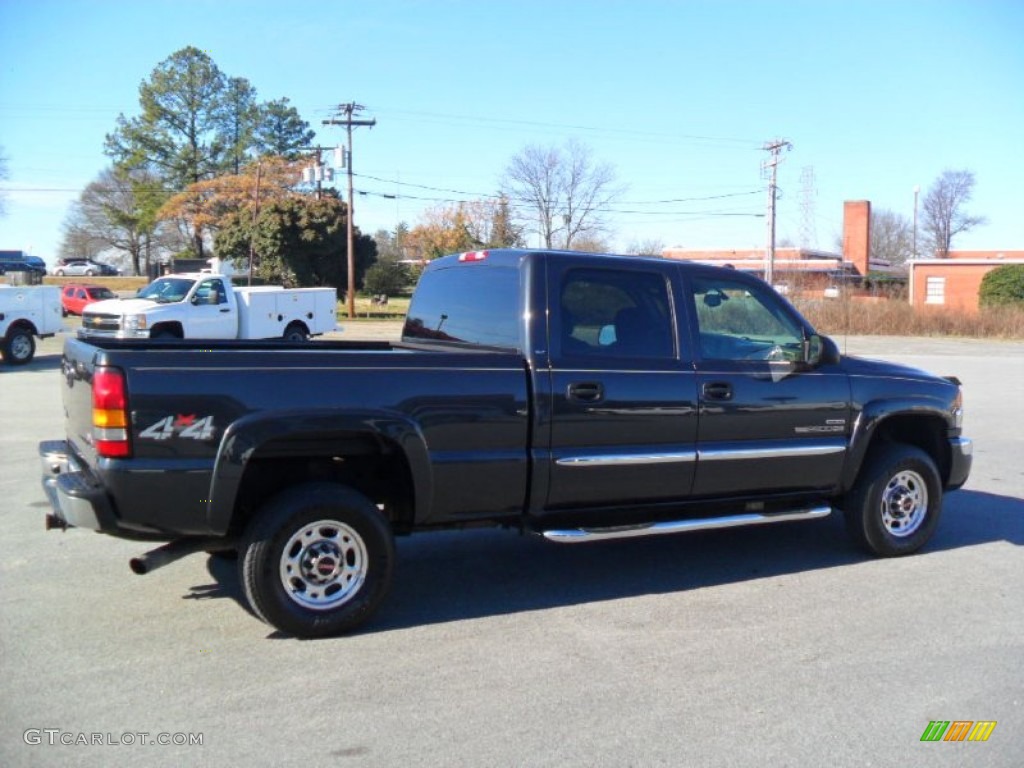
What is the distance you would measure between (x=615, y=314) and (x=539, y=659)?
213 centimetres

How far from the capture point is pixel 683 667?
4586 millimetres

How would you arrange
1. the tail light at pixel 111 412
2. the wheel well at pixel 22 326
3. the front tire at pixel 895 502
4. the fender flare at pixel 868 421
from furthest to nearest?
the wheel well at pixel 22 326, the front tire at pixel 895 502, the fender flare at pixel 868 421, the tail light at pixel 111 412

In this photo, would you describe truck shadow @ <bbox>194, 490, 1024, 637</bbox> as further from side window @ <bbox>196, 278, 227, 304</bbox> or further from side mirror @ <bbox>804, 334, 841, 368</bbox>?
side window @ <bbox>196, 278, 227, 304</bbox>

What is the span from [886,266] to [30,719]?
→ 3508 inches

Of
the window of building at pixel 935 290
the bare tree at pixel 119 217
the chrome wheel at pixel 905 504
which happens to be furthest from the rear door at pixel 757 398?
the bare tree at pixel 119 217

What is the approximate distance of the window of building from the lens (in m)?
54.4

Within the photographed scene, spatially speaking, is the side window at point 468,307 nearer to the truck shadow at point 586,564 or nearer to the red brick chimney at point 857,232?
the truck shadow at point 586,564

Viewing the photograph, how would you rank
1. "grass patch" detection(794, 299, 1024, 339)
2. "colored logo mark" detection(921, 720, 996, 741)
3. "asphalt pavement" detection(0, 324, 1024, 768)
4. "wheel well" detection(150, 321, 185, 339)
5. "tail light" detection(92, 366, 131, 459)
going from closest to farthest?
"asphalt pavement" detection(0, 324, 1024, 768) < "colored logo mark" detection(921, 720, 996, 741) < "tail light" detection(92, 366, 131, 459) < "wheel well" detection(150, 321, 185, 339) < "grass patch" detection(794, 299, 1024, 339)

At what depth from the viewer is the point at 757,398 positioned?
591cm

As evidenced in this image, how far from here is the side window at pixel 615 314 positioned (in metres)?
5.52

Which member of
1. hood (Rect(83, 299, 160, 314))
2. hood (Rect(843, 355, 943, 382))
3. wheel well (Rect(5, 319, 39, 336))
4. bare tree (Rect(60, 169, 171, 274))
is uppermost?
bare tree (Rect(60, 169, 171, 274))

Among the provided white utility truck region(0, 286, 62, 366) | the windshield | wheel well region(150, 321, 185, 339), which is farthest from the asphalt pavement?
the windshield

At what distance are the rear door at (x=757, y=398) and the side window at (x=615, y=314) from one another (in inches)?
8.8

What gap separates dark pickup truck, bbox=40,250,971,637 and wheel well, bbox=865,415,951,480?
0.02m
